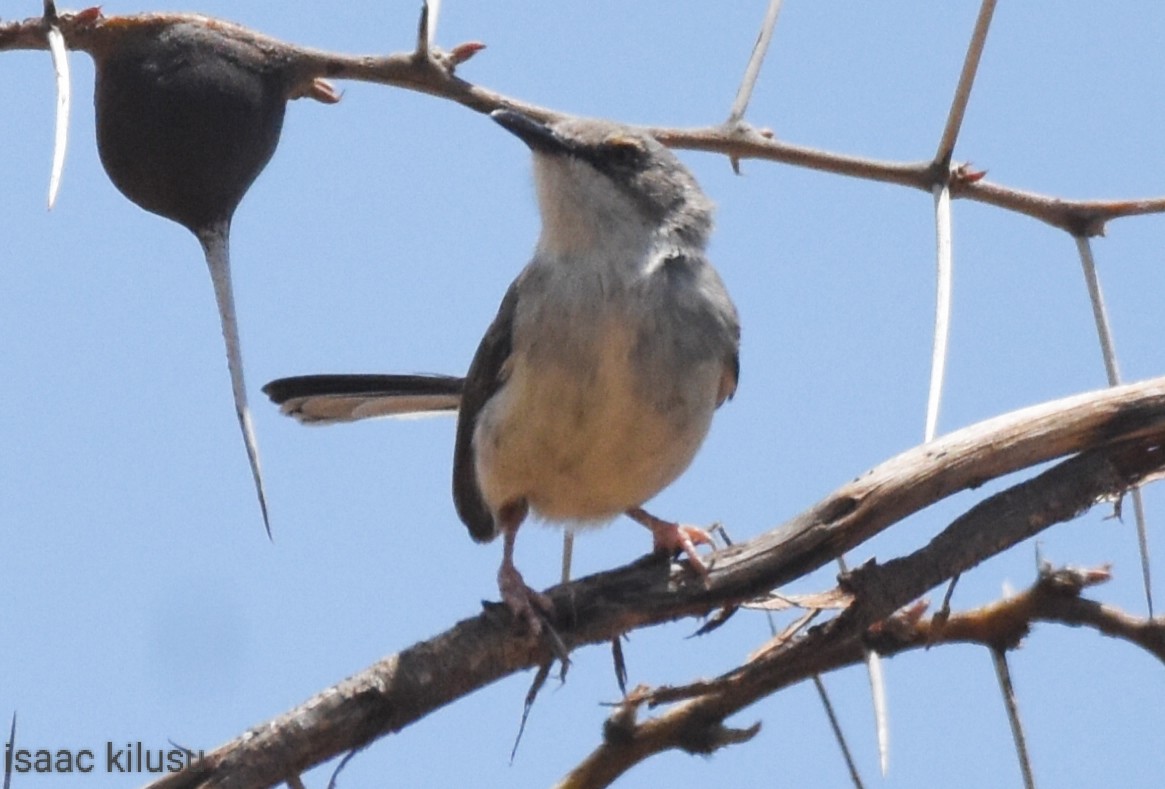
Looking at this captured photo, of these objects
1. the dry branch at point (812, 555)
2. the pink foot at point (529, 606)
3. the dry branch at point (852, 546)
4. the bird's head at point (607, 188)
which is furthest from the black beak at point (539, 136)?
the dry branch at point (852, 546)

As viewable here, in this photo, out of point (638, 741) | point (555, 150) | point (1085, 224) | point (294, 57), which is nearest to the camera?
point (638, 741)

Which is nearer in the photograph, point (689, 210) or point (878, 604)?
point (878, 604)

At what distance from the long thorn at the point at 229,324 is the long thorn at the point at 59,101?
0.45m

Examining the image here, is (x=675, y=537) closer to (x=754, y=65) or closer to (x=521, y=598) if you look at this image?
(x=521, y=598)

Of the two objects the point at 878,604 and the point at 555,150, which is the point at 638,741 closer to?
the point at 878,604

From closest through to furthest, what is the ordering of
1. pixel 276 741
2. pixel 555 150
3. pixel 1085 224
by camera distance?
pixel 276 741, pixel 1085 224, pixel 555 150

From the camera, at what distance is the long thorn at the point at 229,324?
247 centimetres

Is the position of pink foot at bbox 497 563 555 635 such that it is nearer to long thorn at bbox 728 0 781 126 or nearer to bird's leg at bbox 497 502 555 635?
bird's leg at bbox 497 502 555 635

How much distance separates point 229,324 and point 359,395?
2.88 metres

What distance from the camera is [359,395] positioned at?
560cm

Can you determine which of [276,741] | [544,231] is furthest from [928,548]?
[544,231]

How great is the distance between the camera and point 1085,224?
10.3ft

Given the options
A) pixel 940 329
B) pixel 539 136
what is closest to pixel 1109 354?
pixel 940 329

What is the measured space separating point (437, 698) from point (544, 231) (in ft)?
8.14
